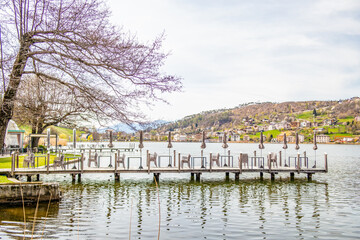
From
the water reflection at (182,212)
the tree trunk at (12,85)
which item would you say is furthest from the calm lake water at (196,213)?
the tree trunk at (12,85)

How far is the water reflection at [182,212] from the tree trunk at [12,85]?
3.52 metres

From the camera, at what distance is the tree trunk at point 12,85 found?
35.1ft

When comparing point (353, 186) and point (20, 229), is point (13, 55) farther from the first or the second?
point (353, 186)

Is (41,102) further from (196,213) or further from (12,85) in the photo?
(196,213)

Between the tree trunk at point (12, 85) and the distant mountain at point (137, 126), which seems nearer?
the distant mountain at point (137, 126)

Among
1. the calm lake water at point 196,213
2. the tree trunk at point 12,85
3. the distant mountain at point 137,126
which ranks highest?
the tree trunk at point 12,85

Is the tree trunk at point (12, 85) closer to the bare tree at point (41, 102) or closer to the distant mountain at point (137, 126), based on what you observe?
the bare tree at point (41, 102)

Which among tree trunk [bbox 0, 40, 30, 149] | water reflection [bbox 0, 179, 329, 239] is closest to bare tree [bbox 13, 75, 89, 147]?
tree trunk [bbox 0, 40, 30, 149]

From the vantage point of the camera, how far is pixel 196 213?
46.4 ft

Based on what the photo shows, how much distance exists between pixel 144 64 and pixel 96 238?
209 inches

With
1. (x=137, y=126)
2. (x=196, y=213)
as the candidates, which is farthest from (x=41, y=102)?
(x=196, y=213)

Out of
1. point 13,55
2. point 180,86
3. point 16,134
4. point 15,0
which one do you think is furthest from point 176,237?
point 16,134

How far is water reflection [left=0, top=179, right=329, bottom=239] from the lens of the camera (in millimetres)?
11289

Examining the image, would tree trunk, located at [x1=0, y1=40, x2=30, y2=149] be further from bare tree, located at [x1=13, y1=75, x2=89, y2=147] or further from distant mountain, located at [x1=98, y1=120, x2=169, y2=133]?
distant mountain, located at [x1=98, y1=120, x2=169, y2=133]
